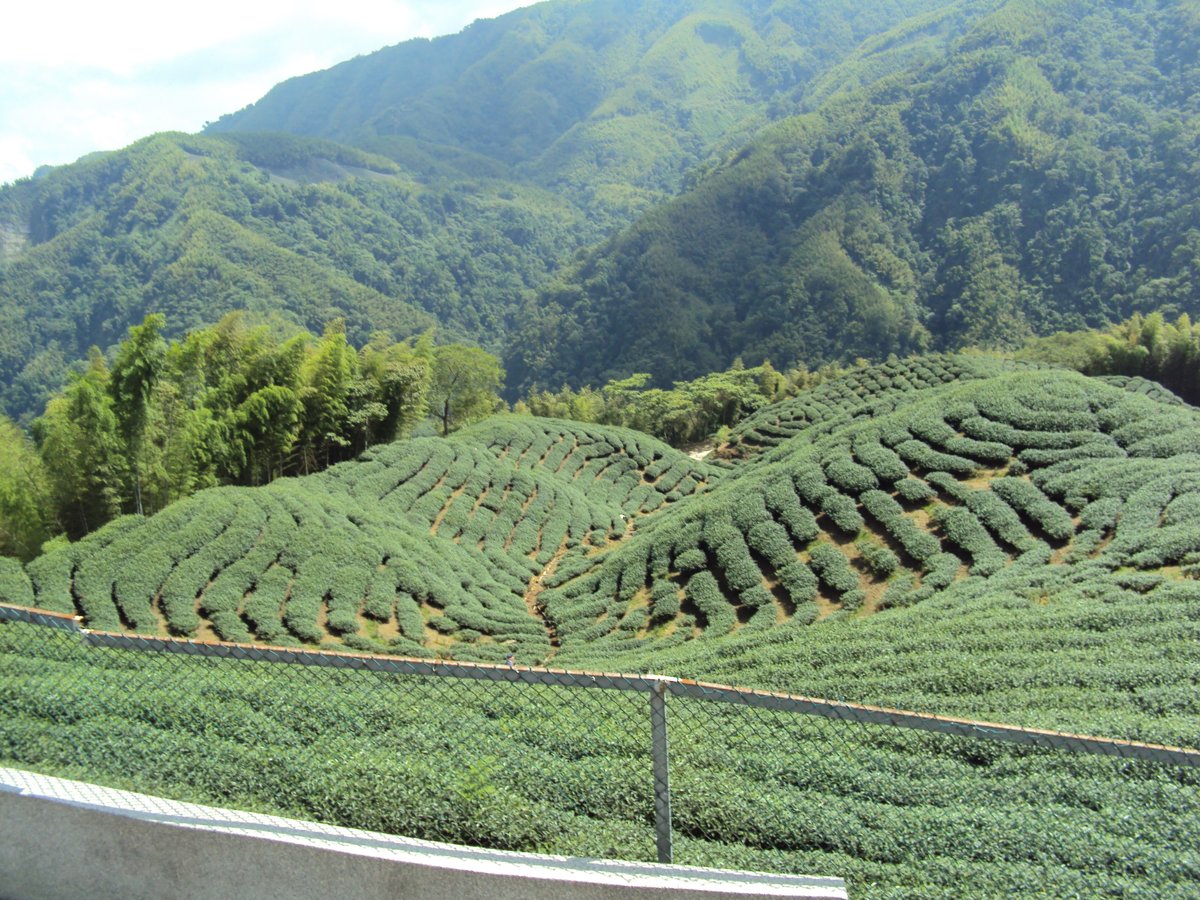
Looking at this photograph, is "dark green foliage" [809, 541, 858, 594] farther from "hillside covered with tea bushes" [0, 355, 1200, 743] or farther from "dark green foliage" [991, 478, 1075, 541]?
"dark green foliage" [991, 478, 1075, 541]

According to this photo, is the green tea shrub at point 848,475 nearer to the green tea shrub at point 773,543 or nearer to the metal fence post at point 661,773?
the green tea shrub at point 773,543

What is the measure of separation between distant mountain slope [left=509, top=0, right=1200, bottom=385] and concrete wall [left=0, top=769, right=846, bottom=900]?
10547 cm

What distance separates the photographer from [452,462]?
3497 centimetres

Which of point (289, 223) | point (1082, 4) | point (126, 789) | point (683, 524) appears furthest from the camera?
point (289, 223)

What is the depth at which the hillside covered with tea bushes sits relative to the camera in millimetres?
11922

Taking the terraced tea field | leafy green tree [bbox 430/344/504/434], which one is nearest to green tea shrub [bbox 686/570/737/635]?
the terraced tea field

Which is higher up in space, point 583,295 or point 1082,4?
point 1082,4

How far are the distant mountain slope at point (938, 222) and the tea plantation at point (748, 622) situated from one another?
74437mm

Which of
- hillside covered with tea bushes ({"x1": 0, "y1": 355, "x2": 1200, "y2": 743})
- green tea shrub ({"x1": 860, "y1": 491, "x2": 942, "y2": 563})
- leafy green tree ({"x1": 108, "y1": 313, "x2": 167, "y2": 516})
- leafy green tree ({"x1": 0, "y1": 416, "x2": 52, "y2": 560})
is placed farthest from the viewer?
leafy green tree ({"x1": 0, "y1": 416, "x2": 52, "y2": 560})

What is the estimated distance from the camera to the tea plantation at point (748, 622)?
226 inches

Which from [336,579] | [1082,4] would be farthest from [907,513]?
[1082,4]

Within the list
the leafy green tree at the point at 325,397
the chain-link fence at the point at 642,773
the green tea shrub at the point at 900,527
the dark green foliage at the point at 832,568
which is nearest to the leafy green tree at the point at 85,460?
the leafy green tree at the point at 325,397

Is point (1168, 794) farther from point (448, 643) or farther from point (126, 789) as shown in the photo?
point (448, 643)

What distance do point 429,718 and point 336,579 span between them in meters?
15.2
